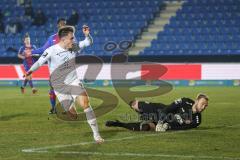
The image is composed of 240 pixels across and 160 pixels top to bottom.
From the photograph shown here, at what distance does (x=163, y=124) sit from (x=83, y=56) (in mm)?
19667

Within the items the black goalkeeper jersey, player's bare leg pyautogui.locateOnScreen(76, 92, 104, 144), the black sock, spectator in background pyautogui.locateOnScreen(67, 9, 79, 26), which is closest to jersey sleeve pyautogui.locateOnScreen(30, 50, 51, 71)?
player's bare leg pyautogui.locateOnScreen(76, 92, 104, 144)

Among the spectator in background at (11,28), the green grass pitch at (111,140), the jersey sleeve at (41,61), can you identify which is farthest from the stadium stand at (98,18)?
the jersey sleeve at (41,61)

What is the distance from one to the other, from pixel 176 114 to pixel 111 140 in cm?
184

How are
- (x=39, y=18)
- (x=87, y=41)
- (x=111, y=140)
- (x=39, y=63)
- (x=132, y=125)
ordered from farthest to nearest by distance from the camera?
1. (x=39, y=18)
2. (x=132, y=125)
3. (x=87, y=41)
4. (x=39, y=63)
5. (x=111, y=140)

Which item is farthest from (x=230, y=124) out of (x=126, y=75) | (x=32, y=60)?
(x=126, y=75)

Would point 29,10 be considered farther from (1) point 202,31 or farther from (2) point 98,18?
(1) point 202,31

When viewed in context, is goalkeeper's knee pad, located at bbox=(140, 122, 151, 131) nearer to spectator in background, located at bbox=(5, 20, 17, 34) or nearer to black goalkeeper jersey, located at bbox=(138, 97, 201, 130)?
black goalkeeper jersey, located at bbox=(138, 97, 201, 130)

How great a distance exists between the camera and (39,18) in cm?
3978

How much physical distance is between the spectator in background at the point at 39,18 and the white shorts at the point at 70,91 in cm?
2647

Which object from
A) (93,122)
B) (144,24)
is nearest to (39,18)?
(144,24)

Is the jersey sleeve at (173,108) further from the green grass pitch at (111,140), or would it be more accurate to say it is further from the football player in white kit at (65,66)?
the football player in white kit at (65,66)

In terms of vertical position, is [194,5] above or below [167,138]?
above

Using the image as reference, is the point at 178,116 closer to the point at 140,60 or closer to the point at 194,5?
the point at 140,60

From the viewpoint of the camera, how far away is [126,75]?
31.8m
